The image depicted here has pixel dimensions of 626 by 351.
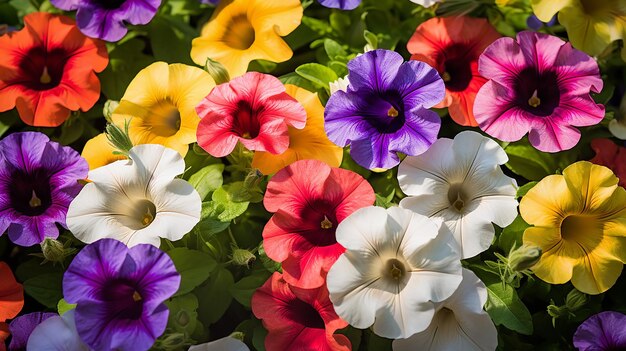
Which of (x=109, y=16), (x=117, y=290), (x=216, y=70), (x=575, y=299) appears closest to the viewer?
(x=117, y=290)

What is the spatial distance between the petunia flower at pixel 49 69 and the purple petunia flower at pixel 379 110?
510mm

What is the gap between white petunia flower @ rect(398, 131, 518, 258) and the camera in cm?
111

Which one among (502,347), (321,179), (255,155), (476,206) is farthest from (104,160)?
(502,347)

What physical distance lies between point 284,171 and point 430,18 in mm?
534

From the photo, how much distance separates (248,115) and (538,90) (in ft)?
1.70

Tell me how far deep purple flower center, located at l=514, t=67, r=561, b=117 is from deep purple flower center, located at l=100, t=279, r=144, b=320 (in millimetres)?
720

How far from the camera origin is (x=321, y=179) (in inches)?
44.5

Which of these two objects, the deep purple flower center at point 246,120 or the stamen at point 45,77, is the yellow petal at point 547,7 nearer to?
the deep purple flower center at point 246,120

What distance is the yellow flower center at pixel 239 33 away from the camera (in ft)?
4.61

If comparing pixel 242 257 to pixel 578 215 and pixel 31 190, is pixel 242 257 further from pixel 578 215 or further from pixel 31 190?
pixel 578 215

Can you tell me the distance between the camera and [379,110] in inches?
46.9

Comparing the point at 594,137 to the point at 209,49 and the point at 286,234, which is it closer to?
the point at 286,234

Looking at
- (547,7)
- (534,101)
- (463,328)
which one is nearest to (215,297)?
(463,328)

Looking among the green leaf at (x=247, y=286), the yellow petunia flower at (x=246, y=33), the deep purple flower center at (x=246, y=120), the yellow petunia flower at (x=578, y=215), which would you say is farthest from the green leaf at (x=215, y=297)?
the yellow petunia flower at (x=578, y=215)
